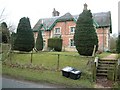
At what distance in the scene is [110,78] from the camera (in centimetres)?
1254

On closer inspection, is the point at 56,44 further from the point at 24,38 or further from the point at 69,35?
the point at 24,38

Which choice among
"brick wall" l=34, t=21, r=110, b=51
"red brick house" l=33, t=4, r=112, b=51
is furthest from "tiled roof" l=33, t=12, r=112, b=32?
"brick wall" l=34, t=21, r=110, b=51

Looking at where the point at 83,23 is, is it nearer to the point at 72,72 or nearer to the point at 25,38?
the point at 25,38

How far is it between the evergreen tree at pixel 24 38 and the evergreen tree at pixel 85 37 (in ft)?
18.5

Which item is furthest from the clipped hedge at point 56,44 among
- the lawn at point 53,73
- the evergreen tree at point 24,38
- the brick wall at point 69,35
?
the lawn at point 53,73

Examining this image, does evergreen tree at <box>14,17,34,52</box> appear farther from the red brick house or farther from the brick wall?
the brick wall

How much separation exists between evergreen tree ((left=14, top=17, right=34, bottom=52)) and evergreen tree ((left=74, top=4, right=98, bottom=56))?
5650mm

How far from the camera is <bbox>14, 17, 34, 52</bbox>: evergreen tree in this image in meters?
20.5

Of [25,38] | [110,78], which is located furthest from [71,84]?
[25,38]

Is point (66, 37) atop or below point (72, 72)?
atop

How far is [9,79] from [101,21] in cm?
2451

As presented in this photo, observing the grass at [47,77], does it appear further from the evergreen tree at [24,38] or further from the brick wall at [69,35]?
the brick wall at [69,35]

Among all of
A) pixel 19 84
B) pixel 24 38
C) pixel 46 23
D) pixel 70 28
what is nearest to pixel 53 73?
pixel 19 84

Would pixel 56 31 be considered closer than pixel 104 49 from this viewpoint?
No
